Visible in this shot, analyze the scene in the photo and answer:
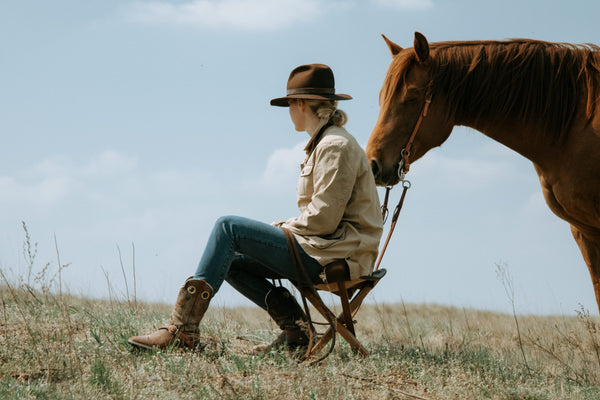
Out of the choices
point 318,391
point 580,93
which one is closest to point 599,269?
point 580,93

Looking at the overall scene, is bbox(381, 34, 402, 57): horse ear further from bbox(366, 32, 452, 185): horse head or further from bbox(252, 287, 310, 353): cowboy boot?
bbox(252, 287, 310, 353): cowboy boot

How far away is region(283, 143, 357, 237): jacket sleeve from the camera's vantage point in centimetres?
368

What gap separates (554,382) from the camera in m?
4.32

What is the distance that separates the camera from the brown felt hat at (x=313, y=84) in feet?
12.8

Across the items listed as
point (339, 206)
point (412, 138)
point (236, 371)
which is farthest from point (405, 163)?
point (236, 371)

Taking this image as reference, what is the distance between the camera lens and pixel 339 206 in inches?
146

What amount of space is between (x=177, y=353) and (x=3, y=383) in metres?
1.03

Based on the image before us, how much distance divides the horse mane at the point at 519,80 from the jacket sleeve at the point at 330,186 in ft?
4.18

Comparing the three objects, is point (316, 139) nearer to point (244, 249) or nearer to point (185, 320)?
point (244, 249)

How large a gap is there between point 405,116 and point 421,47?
542 mm

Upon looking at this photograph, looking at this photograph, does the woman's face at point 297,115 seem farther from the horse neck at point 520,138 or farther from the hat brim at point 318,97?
the horse neck at point 520,138

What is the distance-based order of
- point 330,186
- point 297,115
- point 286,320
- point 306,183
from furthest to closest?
point 286,320 → point 297,115 → point 306,183 → point 330,186

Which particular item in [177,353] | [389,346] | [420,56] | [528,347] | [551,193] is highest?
[420,56]

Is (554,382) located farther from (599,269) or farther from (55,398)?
(55,398)
